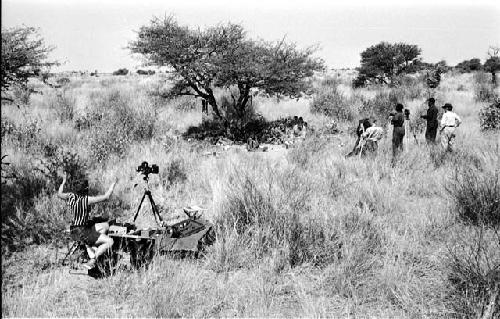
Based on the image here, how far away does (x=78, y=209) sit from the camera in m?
4.64

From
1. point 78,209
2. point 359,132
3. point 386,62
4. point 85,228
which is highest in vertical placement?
point 386,62

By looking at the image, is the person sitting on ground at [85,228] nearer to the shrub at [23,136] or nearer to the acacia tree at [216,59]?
the shrub at [23,136]

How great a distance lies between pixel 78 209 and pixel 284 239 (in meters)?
2.48

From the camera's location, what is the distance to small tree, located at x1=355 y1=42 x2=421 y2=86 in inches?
1163

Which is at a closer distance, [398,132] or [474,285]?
[474,285]

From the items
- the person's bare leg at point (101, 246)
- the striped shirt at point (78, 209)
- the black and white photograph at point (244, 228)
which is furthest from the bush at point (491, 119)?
the striped shirt at point (78, 209)

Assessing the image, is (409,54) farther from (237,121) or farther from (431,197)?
(431,197)

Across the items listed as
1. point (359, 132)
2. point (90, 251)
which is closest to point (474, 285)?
point (90, 251)

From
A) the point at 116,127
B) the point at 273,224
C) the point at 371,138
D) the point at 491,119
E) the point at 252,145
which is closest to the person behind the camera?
the point at 273,224

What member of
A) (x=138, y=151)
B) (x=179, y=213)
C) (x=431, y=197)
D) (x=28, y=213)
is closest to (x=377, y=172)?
(x=431, y=197)

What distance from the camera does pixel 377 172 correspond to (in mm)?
7801

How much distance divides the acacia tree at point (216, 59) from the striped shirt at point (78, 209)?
853cm

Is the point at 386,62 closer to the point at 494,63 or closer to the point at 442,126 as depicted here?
the point at 494,63

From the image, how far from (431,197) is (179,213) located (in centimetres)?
431
